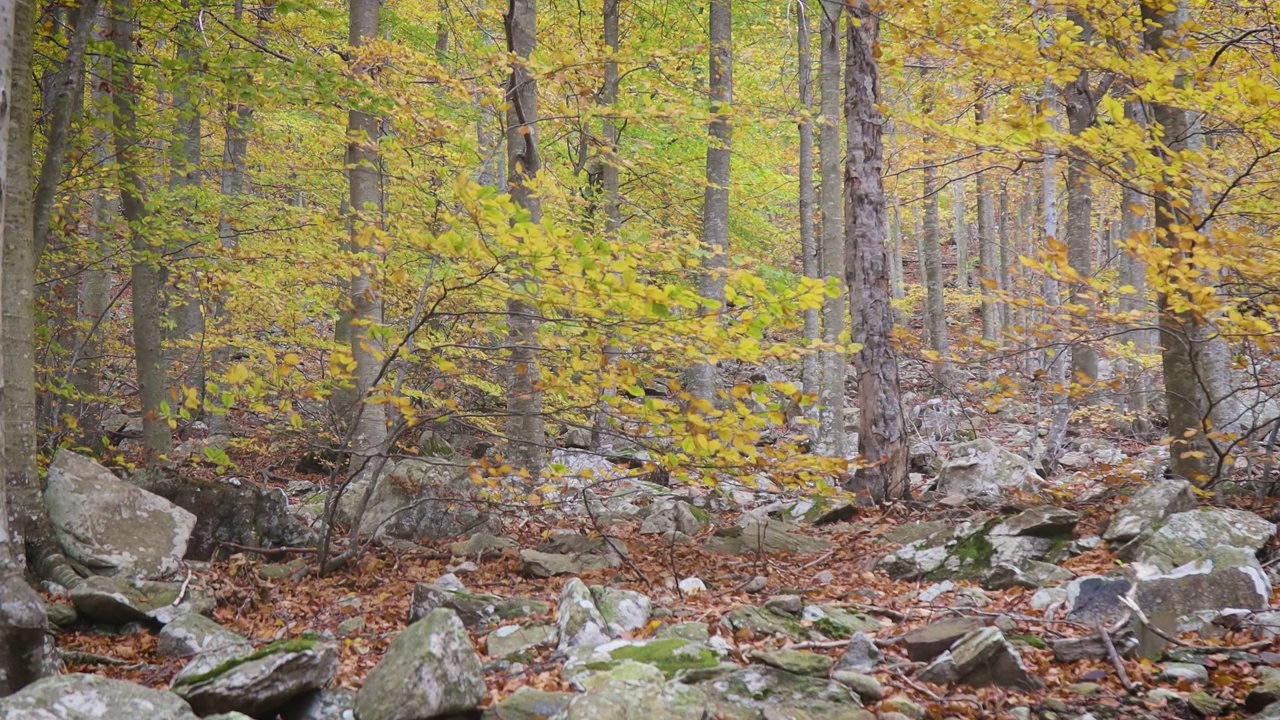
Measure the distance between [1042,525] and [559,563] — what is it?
11.6ft

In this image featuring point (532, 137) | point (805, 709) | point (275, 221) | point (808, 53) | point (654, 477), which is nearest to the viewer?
point (805, 709)

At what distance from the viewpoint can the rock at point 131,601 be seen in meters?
4.38

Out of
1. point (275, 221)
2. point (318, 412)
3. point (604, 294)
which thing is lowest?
point (318, 412)

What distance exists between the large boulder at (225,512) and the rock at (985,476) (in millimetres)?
6422

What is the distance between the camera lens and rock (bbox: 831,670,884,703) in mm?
3262

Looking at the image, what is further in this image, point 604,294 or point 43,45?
point 43,45

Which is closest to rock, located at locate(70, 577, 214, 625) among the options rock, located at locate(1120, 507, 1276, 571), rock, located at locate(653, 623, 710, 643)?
rock, located at locate(653, 623, 710, 643)

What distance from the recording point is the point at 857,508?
777 centimetres

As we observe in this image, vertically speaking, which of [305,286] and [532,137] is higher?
[532,137]

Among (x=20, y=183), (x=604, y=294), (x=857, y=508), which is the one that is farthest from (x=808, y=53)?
(x=20, y=183)

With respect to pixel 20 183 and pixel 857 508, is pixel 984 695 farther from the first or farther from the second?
pixel 20 183

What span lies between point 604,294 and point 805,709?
225 cm

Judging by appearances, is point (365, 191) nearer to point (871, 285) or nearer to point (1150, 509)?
point (871, 285)

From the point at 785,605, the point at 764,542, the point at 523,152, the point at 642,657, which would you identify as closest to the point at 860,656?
the point at 785,605
